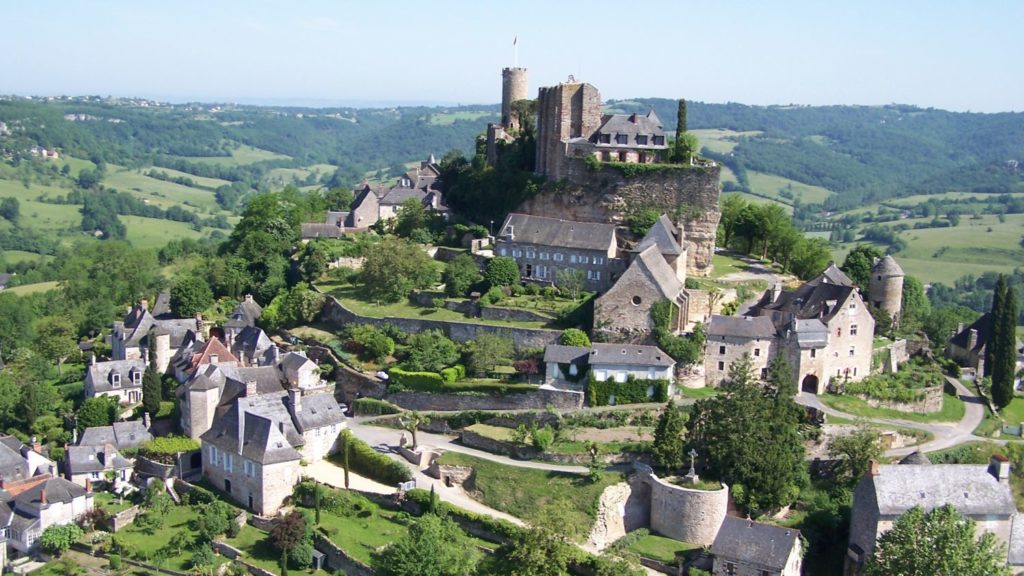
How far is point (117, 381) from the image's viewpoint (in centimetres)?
6088

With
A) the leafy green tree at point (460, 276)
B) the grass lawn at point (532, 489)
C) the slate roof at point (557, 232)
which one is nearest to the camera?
the grass lawn at point (532, 489)

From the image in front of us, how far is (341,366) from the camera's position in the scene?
59875mm

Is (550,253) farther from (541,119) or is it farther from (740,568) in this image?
(740,568)

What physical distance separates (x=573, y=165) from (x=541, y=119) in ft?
15.7

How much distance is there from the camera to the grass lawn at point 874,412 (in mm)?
53375

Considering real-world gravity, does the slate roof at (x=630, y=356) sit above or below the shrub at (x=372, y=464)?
above

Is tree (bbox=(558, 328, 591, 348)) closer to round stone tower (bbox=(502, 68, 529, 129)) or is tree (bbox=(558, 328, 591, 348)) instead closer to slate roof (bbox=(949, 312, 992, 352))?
slate roof (bbox=(949, 312, 992, 352))

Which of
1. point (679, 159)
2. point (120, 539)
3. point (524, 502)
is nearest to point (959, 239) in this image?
point (679, 159)

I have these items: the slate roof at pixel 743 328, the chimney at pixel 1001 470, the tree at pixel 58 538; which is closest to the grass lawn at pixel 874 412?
the slate roof at pixel 743 328

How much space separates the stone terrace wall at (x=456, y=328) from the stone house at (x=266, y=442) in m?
8.56

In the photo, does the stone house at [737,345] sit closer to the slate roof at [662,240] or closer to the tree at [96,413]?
the slate roof at [662,240]

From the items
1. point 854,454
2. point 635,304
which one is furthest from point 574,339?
point 854,454

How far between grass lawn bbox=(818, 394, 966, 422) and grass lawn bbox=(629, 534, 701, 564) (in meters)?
13.5

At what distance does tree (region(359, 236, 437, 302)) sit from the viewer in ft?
215
